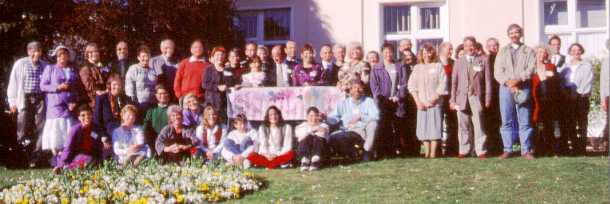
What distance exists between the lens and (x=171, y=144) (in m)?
10.4

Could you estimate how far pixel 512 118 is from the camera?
10.6 metres

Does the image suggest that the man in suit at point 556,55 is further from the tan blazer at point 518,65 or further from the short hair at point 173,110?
the short hair at point 173,110

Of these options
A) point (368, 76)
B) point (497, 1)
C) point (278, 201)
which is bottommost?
point (278, 201)

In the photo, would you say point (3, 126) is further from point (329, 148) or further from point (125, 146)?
point (329, 148)

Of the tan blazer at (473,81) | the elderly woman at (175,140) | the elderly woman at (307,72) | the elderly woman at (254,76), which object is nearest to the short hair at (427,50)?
the tan blazer at (473,81)

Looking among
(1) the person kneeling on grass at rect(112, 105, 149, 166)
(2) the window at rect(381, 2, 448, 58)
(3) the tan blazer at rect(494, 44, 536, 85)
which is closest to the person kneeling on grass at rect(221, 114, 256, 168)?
(1) the person kneeling on grass at rect(112, 105, 149, 166)

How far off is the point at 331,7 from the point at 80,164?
8.81m

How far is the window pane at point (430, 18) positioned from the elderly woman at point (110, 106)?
7.99m

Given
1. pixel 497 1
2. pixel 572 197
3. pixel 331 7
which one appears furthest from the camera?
pixel 331 7

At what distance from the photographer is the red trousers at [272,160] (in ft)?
33.0

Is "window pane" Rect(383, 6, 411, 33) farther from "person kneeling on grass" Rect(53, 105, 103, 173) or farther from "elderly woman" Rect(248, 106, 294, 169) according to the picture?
"person kneeling on grass" Rect(53, 105, 103, 173)

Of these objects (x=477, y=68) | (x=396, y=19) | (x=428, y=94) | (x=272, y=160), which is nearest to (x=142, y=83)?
(x=272, y=160)

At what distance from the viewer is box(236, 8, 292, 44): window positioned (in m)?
17.8

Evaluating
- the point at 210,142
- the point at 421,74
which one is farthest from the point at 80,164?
the point at 421,74
